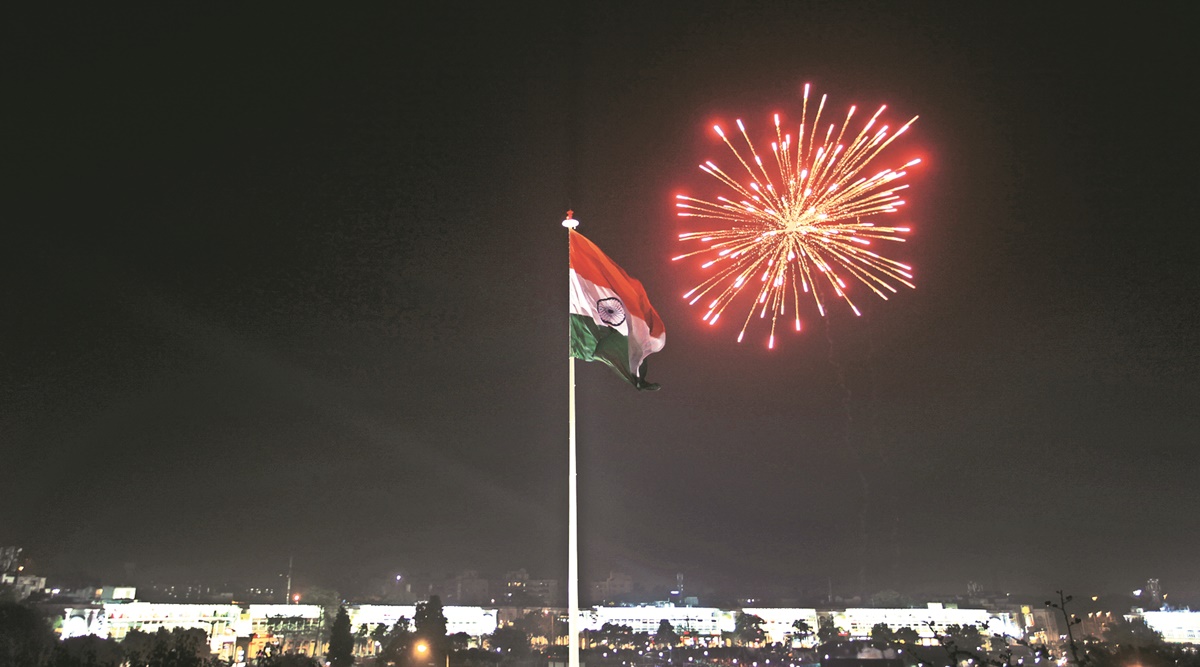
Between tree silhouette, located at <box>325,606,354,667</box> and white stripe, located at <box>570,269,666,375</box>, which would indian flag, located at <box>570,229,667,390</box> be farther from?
tree silhouette, located at <box>325,606,354,667</box>

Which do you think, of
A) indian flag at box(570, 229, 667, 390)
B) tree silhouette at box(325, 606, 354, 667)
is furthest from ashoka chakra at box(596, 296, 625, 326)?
tree silhouette at box(325, 606, 354, 667)

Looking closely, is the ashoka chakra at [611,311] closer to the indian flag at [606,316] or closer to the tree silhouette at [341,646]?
the indian flag at [606,316]

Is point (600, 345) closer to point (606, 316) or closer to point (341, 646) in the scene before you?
point (606, 316)

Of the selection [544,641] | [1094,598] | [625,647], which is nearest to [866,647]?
[625,647]

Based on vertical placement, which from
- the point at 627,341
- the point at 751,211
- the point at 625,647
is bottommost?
the point at 625,647

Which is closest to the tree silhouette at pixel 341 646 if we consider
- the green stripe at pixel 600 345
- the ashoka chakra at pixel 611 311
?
the green stripe at pixel 600 345

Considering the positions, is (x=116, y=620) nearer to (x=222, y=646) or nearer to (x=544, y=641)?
(x=222, y=646)

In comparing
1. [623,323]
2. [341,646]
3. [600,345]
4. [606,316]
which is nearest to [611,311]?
[606,316]

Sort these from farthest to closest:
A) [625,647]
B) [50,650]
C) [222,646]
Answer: [625,647], [222,646], [50,650]
